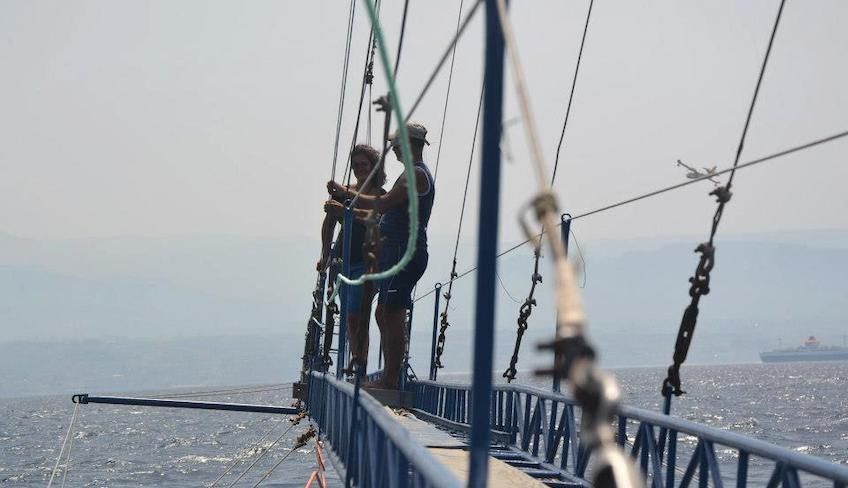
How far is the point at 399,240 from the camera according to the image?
35.4 ft

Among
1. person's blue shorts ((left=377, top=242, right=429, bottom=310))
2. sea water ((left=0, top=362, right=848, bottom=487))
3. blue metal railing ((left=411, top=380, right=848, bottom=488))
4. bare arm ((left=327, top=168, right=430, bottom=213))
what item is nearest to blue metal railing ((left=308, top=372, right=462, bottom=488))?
blue metal railing ((left=411, top=380, right=848, bottom=488))

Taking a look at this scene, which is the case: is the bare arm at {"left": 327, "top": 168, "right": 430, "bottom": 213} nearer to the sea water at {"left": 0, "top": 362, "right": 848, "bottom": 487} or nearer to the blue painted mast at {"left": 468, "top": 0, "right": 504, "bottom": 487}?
the blue painted mast at {"left": 468, "top": 0, "right": 504, "bottom": 487}

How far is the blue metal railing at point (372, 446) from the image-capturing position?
15.5 feet

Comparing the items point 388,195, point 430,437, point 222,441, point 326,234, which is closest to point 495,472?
point 430,437

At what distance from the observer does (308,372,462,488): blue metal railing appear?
15.5 ft

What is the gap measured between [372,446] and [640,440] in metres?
1.73

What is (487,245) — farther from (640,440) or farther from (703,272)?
(640,440)

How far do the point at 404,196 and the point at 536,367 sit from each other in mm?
6580

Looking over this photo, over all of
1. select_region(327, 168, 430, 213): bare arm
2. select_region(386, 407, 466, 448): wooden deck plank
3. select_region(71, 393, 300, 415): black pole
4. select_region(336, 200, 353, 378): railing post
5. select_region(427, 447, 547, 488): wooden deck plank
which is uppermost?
select_region(327, 168, 430, 213): bare arm

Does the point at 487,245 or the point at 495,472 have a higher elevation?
the point at 487,245

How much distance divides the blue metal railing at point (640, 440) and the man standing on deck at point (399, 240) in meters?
1.07

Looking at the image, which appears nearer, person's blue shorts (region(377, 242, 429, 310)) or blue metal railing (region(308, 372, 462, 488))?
blue metal railing (region(308, 372, 462, 488))

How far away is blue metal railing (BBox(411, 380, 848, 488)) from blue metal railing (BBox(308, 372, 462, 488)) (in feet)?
1.73

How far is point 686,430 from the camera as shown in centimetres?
686
